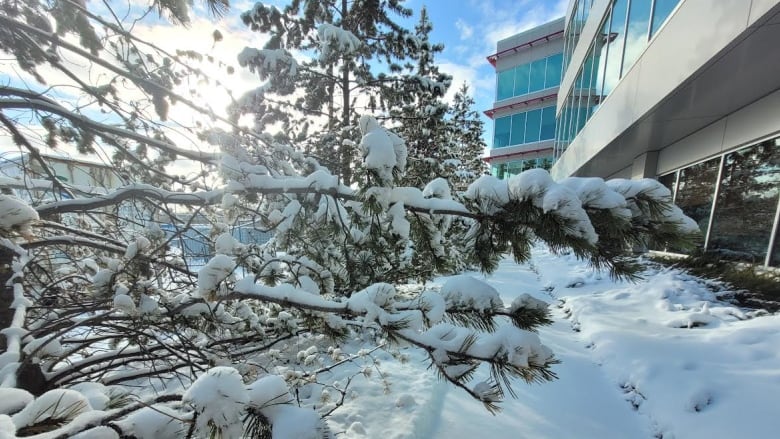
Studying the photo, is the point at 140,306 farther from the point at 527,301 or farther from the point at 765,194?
the point at 765,194

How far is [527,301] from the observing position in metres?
1.09

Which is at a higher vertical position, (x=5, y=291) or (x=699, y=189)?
(x=699, y=189)

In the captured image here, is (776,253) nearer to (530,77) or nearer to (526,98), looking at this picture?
(526,98)

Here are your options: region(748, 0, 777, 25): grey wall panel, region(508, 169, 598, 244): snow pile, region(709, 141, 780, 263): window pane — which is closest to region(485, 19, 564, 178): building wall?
region(709, 141, 780, 263): window pane

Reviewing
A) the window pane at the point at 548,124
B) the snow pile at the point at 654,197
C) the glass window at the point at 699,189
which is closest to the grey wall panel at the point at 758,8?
the snow pile at the point at 654,197

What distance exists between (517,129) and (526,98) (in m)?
2.31

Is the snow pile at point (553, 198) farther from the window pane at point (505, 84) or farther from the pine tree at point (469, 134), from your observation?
the window pane at point (505, 84)

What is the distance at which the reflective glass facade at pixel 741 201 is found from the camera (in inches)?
175

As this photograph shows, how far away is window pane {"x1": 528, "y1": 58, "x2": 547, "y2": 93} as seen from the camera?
854 inches

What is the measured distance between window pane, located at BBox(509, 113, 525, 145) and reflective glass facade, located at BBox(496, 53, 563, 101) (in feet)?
5.64

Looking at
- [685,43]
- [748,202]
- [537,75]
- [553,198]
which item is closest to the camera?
[553,198]

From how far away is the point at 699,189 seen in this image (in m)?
6.20

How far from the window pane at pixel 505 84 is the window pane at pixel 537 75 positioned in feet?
5.12

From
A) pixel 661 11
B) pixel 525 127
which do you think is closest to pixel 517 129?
pixel 525 127
